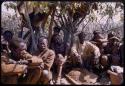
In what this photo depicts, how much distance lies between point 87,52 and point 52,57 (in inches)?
57.9

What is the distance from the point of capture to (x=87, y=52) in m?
8.55

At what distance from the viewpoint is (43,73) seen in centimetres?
696

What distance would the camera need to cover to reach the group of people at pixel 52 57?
678 cm

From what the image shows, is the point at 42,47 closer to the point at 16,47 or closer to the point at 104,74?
the point at 16,47

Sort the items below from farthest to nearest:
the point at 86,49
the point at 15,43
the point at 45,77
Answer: the point at 86,49 < the point at 15,43 < the point at 45,77

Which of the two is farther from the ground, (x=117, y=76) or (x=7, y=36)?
(x=7, y=36)

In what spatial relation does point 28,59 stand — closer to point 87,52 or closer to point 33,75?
point 33,75

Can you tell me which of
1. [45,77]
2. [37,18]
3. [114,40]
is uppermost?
[37,18]

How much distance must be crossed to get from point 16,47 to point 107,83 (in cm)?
224

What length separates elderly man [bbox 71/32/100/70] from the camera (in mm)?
8406

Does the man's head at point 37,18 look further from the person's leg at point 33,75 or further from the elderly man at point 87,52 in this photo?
the person's leg at point 33,75

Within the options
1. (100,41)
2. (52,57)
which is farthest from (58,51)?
(100,41)

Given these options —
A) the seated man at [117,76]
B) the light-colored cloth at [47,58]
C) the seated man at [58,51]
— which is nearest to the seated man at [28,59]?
the light-colored cloth at [47,58]

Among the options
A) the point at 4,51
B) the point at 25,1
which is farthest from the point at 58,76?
the point at 25,1
